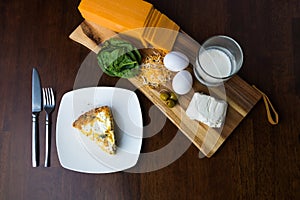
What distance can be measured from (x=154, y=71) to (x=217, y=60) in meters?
0.17

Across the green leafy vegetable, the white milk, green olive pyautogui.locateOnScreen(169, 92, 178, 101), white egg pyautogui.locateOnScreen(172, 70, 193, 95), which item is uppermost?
the green leafy vegetable

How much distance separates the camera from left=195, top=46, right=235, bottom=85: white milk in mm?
942

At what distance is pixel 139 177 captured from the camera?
969 millimetres

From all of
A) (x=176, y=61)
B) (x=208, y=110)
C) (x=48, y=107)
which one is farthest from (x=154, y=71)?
(x=48, y=107)

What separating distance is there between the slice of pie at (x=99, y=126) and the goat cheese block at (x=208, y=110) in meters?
0.22

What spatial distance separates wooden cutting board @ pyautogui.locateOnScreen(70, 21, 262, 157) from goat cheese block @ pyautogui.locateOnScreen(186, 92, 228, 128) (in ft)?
0.08

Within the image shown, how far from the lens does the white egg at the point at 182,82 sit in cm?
96

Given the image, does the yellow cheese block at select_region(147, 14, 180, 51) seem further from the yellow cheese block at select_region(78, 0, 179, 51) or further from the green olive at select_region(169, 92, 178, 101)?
the green olive at select_region(169, 92, 178, 101)

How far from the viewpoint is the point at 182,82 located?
0.96 metres

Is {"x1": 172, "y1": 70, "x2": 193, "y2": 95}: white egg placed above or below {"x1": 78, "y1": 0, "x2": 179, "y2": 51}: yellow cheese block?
below

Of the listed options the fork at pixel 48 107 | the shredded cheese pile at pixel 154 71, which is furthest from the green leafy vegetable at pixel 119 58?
the fork at pixel 48 107

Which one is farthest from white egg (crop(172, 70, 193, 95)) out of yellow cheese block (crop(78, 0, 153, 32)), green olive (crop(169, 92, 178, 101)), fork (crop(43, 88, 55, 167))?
fork (crop(43, 88, 55, 167))

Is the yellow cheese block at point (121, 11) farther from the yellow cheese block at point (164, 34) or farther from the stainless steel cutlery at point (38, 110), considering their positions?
the stainless steel cutlery at point (38, 110)

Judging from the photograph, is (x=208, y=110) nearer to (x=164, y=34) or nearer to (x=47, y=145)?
(x=164, y=34)
